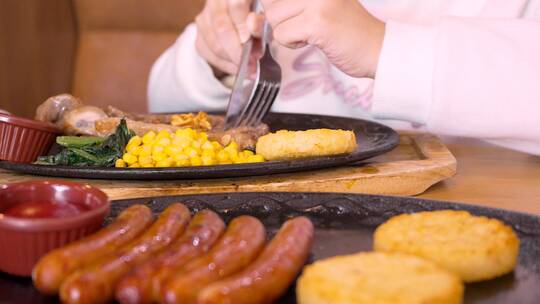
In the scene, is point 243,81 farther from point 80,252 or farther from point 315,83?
point 80,252

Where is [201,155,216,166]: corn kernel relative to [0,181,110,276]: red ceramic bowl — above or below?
below

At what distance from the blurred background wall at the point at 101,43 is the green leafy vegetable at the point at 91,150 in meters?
2.09

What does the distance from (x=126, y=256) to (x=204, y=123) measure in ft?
3.56

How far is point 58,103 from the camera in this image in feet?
6.54

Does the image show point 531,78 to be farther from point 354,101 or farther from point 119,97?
point 119,97

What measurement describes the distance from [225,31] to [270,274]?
5.26 feet

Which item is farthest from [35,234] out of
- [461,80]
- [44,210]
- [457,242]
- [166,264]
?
[461,80]

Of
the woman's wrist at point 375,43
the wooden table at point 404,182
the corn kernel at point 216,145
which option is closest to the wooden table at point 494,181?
the wooden table at point 404,182

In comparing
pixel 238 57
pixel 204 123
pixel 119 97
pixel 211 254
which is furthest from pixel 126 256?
pixel 119 97

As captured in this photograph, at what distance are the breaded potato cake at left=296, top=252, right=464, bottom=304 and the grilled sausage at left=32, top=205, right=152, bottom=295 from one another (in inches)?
10.1

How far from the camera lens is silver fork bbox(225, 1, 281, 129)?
6.65 ft

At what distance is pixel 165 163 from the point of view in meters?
1.58

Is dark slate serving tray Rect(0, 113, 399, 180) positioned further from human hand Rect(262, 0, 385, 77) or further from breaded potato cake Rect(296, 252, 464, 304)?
breaded potato cake Rect(296, 252, 464, 304)

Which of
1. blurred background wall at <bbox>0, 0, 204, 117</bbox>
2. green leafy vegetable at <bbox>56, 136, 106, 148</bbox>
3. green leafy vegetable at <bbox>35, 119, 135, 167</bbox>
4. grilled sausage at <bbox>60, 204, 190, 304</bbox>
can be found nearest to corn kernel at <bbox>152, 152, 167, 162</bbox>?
green leafy vegetable at <bbox>35, 119, 135, 167</bbox>
